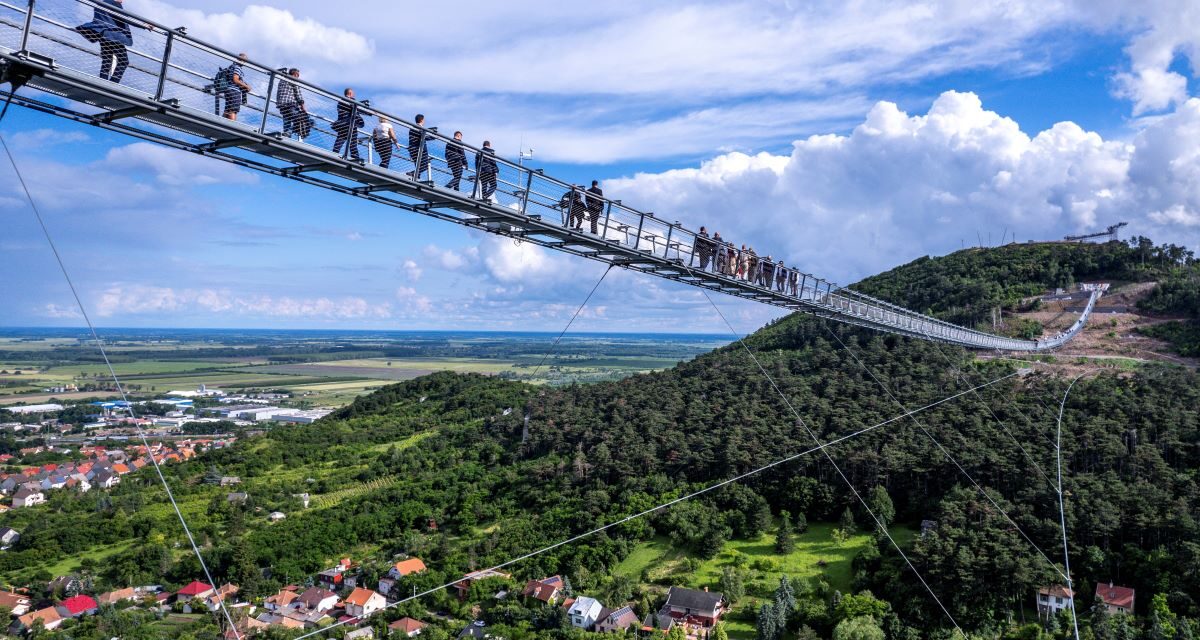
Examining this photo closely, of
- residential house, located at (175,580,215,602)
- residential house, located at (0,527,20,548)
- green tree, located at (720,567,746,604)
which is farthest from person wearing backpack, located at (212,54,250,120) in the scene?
residential house, located at (0,527,20,548)

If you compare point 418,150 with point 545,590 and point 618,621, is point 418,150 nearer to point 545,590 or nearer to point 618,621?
point 618,621

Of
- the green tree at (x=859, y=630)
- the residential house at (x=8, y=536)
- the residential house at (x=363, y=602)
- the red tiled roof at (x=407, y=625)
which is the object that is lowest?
the residential house at (x=8, y=536)

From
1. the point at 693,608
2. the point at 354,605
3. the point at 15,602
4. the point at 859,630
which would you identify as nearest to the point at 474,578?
the point at 354,605

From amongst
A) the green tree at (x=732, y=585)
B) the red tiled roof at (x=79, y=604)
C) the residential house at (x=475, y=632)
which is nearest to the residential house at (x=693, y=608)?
the green tree at (x=732, y=585)

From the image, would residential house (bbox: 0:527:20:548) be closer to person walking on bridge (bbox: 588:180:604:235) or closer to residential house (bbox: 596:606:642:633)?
residential house (bbox: 596:606:642:633)

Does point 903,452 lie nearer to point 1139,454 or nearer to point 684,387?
point 1139,454

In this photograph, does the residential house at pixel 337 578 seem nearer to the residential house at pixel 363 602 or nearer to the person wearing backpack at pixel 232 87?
the residential house at pixel 363 602

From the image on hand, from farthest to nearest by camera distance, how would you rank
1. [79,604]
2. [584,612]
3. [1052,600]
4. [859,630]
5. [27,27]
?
[79,604]
[584,612]
[1052,600]
[859,630]
[27,27]
